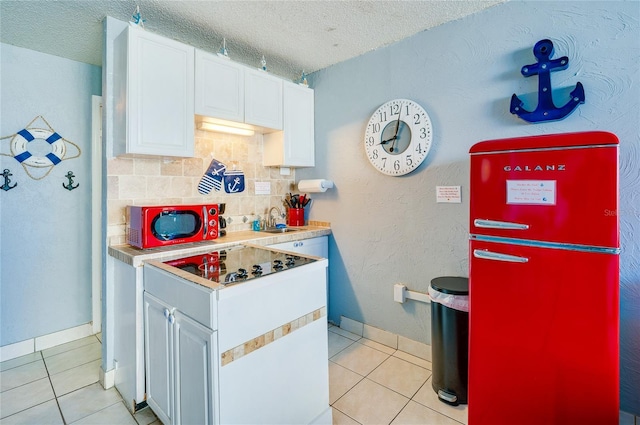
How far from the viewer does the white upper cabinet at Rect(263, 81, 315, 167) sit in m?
2.88

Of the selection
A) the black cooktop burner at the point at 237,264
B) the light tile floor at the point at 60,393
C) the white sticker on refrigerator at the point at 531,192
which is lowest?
the light tile floor at the point at 60,393

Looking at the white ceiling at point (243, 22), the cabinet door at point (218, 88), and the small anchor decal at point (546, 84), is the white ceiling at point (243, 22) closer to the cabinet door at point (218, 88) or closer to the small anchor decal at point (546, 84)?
the cabinet door at point (218, 88)

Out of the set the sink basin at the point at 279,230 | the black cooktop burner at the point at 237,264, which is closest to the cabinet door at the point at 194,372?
the black cooktop burner at the point at 237,264

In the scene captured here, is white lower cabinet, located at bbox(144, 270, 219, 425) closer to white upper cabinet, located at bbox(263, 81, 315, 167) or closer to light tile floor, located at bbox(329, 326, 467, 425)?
light tile floor, located at bbox(329, 326, 467, 425)

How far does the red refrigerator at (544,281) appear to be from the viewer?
128cm

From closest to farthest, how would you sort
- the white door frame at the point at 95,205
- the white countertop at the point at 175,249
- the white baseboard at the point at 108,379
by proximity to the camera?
the white countertop at the point at 175,249 < the white baseboard at the point at 108,379 < the white door frame at the point at 95,205

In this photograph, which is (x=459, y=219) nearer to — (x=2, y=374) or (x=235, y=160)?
(x=235, y=160)

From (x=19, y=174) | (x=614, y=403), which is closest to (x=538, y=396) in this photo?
(x=614, y=403)

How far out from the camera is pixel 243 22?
2146 millimetres

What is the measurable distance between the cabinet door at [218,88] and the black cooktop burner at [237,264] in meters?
1.08

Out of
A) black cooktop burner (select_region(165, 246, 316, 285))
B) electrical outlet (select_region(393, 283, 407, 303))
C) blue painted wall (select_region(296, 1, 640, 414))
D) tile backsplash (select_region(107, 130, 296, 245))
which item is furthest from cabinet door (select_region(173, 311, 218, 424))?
electrical outlet (select_region(393, 283, 407, 303))

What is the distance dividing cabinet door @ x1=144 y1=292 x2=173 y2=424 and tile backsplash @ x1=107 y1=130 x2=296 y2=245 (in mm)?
737

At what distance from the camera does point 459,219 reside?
219 cm

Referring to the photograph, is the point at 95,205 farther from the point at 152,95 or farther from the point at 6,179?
the point at 152,95
